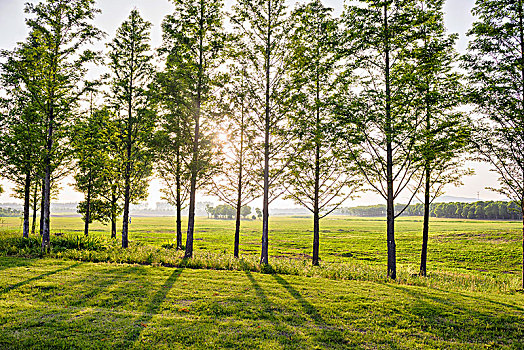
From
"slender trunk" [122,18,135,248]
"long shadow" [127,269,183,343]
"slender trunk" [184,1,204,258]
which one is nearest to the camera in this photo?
"long shadow" [127,269,183,343]

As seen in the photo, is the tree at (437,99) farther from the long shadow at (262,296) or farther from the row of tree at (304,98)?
the long shadow at (262,296)

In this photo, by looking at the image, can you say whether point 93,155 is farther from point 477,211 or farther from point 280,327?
point 477,211

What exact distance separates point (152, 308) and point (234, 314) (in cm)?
234

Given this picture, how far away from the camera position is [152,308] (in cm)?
751

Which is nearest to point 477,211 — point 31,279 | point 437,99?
point 437,99

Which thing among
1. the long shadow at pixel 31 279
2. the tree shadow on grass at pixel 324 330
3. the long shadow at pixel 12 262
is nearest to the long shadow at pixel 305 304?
the tree shadow on grass at pixel 324 330

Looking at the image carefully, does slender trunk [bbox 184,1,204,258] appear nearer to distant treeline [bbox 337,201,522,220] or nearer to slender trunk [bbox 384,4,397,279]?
slender trunk [bbox 384,4,397,279]

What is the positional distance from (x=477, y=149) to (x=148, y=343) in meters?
16.5

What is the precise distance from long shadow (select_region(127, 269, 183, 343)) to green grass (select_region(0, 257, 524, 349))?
0.08ft

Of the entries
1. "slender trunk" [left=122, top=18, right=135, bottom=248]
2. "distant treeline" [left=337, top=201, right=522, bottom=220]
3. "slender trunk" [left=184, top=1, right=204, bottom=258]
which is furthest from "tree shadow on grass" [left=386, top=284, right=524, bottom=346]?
"distant treeline" [left=337, top=201, right=522, bottom=220]

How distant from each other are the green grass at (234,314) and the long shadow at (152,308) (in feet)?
0.08

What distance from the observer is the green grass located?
19.0ft

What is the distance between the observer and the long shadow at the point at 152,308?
592 centimetres

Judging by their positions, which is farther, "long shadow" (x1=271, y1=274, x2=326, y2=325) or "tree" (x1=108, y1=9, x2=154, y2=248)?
"tree" (x1=108, y1=9, x2=154, y2=248)
